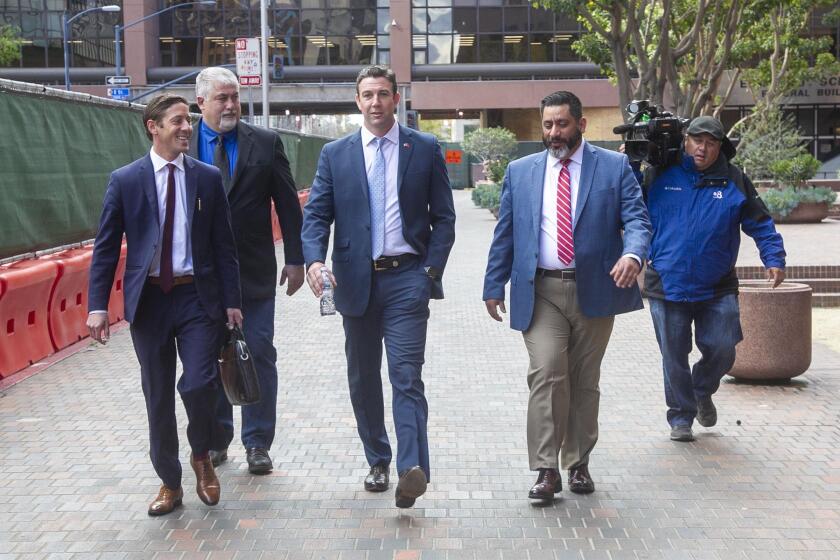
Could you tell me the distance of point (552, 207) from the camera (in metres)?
5.55

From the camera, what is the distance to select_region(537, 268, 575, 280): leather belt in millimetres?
5496

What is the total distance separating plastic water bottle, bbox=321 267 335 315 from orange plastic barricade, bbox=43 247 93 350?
527cm

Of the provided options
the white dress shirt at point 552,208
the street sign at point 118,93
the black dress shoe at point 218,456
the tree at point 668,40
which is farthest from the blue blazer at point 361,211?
the street sign at point 118,93

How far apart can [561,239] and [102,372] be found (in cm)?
497

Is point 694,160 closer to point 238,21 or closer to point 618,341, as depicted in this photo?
point 618,341

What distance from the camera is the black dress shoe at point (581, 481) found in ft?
18.5

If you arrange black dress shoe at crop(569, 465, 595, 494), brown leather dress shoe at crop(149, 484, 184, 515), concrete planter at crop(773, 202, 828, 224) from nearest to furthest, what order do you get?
brown leather dress shoe at crop(149, 484, 184, 515)
black dress shoe at crop(569, 465, 595, 494)
concrete planter at crop(773, 202, 828, 224)

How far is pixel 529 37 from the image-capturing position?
59.6 metres

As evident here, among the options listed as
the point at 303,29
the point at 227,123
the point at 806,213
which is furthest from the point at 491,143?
the point at 227,123

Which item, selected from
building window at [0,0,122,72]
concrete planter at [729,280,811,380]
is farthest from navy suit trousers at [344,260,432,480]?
building window at [0,0,122,72]

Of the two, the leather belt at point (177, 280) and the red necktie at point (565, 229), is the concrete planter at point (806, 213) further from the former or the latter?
the leather belt at point (177, 280)

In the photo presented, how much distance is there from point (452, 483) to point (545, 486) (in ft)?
2.08

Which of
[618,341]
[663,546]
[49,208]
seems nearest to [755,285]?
[618,341]

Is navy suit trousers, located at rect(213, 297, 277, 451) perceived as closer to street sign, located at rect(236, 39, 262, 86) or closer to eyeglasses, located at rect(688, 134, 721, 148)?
eyeglasses, located at rect(688, 134, 721, 148)
